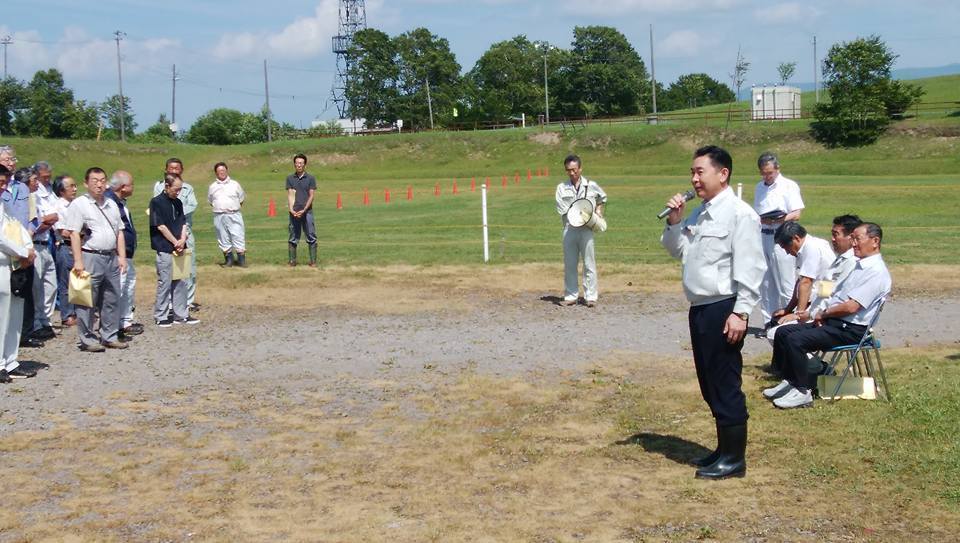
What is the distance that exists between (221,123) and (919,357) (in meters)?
111

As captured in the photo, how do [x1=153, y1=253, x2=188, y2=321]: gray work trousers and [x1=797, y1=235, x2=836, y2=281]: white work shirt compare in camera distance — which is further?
[x1=153, y1=253, x2=188, y2=321]: gray work trousers

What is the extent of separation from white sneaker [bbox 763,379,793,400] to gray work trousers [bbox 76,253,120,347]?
728cm

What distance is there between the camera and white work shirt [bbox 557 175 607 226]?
523 inches

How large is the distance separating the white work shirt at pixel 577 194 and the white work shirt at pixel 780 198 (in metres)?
2.65

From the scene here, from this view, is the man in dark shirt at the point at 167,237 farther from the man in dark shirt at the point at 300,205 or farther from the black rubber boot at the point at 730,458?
the black rubber boot at the point at 730,458

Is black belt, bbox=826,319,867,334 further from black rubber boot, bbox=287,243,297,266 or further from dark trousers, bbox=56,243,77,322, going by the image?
black rubber boot, bbox=287,243,297,266

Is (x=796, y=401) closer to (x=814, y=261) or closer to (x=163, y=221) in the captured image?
(x=814, y=261)

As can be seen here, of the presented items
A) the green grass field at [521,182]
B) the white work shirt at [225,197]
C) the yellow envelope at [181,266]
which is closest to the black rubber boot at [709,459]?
the yellow envelope at [181,266]

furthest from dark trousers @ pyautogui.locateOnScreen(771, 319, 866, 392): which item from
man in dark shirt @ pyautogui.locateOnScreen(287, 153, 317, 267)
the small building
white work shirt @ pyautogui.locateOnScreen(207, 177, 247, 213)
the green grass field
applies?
the small building


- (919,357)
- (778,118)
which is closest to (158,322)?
(919,357)

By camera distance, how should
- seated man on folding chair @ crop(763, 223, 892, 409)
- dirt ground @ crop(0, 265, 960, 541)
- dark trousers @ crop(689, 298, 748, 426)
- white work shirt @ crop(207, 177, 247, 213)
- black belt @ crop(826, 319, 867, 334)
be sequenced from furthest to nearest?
white work shirt @ crop(207, 177, 247, 213) → black belt @ crop(826, 319, 867, 334) → seated man on folding chair @ crop(763, 223, 892, 409) → dark trousers @ crop(689, 298, 748, 426) → dirt ground @ crop(0, 265, 960, 541)

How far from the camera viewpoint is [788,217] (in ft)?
35.8

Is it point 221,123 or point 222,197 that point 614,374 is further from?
point 221,123

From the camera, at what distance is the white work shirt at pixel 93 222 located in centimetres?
1085
